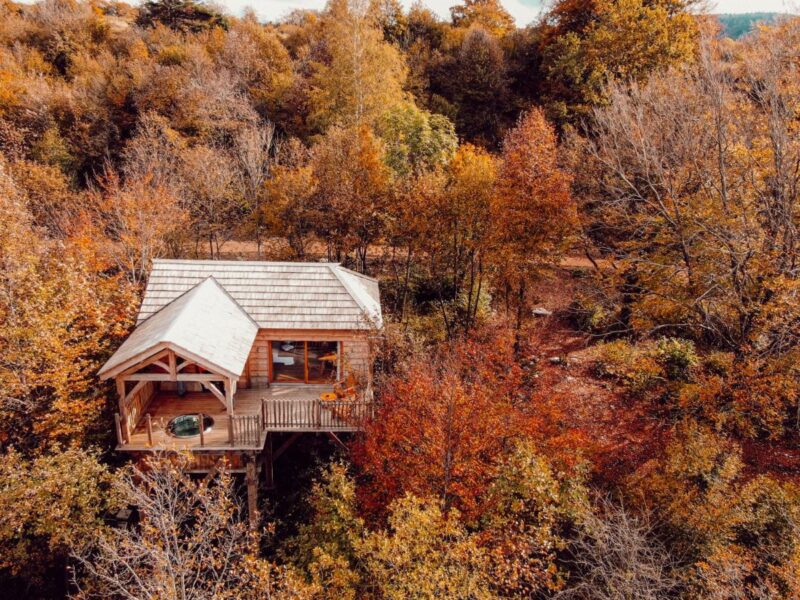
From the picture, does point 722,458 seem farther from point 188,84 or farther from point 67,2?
point 67,2

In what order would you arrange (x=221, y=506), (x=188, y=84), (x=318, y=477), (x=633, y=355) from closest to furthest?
(x=221, y=506) → (x=318, y=477) → (x=633, y=355) → (x=188, y=84)

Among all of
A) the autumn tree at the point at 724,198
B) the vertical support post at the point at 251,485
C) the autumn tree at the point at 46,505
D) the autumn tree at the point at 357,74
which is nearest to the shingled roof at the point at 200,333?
the autumn tree at the point at 46,505

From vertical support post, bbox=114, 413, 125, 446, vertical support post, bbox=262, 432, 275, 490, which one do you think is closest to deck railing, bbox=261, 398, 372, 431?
vertical support post, bbox=262, 432, 275, 490

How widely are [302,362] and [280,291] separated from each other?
2.83 m

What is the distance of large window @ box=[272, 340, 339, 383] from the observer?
58.9 feet

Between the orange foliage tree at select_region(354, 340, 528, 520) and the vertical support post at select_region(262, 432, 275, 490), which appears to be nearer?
the orange foliage tree at select_region(354, 340, 528, 520)

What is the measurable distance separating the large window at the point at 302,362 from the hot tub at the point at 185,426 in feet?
10.5

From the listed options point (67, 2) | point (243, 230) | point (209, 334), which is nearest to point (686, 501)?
point (209, 334)

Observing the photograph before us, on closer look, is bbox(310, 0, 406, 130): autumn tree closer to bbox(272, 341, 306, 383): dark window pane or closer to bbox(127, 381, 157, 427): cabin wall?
bbox(272, 341, 306, 383): dark window pane

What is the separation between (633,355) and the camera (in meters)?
18.2

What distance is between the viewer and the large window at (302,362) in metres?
18.0

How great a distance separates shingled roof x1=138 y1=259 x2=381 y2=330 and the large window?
4.46ft

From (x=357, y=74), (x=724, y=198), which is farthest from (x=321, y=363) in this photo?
(x=357, y=74)

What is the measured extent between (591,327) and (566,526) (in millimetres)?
12841
